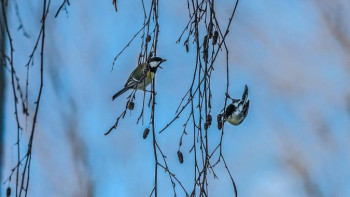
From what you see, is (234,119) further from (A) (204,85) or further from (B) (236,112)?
(A) (204,85)

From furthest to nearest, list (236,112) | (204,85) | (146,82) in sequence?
1. (236,112)
2. (146,82)
3. (204,85)

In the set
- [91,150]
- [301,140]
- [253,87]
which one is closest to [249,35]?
[253,87]

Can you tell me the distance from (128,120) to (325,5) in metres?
0.69

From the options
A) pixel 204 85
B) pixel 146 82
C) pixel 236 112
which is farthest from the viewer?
pixel 236 112

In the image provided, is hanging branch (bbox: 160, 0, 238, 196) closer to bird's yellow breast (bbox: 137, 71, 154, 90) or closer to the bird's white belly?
bird's yellow breast (bbox: 137, 71, 154, 90)

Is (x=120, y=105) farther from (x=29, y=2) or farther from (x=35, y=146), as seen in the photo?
(x=29, y=2)

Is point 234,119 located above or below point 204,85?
above

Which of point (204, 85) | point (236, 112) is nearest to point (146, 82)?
point (204, 85)

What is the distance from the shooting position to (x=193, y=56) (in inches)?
62.6

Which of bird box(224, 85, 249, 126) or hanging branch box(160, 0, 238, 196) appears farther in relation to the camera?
bird box(224, 85, 249, 126)

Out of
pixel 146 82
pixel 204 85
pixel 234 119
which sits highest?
pixel 234 119

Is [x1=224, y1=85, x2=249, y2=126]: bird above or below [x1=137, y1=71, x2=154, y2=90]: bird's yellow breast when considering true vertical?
above

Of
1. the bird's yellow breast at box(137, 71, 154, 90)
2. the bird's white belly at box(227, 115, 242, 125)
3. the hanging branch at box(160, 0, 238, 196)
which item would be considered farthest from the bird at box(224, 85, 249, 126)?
the hanging branch at box(160, 0, 238, 196)

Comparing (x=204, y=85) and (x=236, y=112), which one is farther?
(x=236, y=112)
